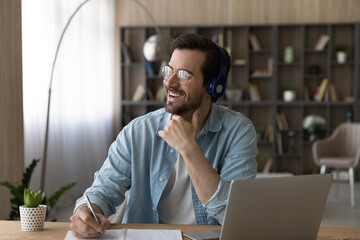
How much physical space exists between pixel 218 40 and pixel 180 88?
545 cm

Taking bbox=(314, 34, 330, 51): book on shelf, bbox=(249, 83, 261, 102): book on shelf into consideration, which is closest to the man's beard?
bbox=(249, 83, 261, 102): book on shelf

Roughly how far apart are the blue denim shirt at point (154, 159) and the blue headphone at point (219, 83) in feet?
0.31

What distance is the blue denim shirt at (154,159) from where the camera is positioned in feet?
6.15

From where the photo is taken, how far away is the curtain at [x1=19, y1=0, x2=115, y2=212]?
15.4ft

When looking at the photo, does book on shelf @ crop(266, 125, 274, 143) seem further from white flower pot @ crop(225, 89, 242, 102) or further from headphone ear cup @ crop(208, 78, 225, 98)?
headphone ear cup @ crop(208, 78, 225, 98)

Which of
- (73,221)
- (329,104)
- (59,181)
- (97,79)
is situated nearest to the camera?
(73,221)

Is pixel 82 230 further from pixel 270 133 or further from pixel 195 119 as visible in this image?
pixel 270 133

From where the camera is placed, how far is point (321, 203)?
4.75 ft

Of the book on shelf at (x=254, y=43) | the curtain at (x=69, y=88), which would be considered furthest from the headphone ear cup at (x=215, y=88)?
the book on shelf at (x=254, y=43)

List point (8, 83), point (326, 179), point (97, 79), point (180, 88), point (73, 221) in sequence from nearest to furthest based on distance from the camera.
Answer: point (326, 179) < point (73, 221) < point (180, 88) < point (8, 83) < point (97, 79)

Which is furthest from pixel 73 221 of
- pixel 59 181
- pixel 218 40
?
pixel 218 40

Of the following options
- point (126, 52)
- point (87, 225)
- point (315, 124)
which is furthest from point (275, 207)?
point (126, 52)

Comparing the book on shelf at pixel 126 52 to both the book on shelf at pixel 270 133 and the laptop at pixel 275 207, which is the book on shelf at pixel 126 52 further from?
the laptop at pixel 275 207

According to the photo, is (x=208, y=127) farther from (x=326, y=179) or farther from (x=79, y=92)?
(x=79, y=92)
